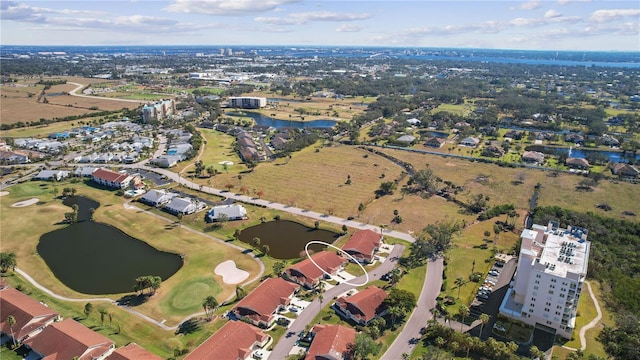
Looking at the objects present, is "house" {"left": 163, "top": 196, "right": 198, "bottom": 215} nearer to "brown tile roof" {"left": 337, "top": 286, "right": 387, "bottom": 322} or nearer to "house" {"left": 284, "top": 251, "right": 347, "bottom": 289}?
"house" {"left": 284, "top": 251, "right": 347, "bottom": 289}

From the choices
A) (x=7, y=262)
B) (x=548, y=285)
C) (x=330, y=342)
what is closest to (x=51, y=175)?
(x=7, y=262)

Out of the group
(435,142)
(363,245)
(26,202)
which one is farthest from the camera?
(435,142)

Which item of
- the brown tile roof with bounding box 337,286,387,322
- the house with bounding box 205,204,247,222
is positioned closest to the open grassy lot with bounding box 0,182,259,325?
the house with bounding box 205,204,247,222

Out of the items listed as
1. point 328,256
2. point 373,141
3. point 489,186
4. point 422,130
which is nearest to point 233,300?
point 328,256

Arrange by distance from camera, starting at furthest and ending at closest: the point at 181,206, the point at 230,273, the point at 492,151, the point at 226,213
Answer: the point at 492,151, the point at 181,206, the point at 226,213, the point at 230,273

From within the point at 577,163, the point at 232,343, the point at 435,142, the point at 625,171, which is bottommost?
the point at 232,343

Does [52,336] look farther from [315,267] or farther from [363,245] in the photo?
[363,245]

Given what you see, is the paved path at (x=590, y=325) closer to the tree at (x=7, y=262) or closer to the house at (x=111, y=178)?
the tree at (x=7, y=262)
